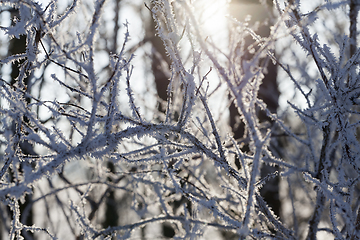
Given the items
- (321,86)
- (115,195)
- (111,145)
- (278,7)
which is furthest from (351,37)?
(115,195)

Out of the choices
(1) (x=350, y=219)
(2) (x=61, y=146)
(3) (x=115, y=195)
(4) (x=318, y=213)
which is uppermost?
(3) (x=115, y=195)

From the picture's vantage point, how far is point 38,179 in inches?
35.7

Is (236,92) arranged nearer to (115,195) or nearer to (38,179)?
(38,179)

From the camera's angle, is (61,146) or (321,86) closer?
(61,146)

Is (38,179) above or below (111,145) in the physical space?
below

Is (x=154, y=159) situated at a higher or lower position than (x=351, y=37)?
lower

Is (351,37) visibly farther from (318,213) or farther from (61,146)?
(61,146)

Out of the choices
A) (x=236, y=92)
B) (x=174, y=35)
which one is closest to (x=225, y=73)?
(x=236, y=92)

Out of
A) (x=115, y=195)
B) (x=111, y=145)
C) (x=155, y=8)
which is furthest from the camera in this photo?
(x=115, y=195)

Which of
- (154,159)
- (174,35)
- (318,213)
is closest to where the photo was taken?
(174,35)

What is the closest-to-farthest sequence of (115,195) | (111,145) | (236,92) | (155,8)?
(236,92) → (111,145) → (155,8) → (115,195)

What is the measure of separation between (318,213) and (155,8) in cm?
159

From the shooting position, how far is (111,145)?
3.53 ft

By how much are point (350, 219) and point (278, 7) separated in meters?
1.10
